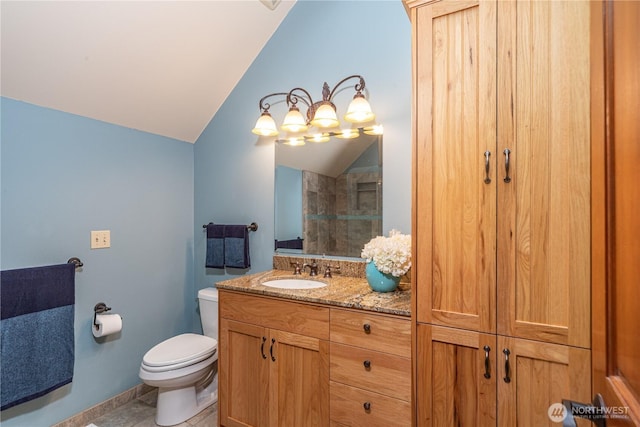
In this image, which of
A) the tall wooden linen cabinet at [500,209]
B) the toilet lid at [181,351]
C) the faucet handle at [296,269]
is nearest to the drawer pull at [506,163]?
the tall wooden linen cabinet at [500,209]

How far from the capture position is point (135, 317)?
2.33 metres

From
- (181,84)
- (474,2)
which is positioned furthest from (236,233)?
(474,2)

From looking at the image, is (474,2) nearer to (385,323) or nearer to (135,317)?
(385,323)

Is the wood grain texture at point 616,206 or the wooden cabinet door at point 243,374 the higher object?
the wood grain texture at point 616,206

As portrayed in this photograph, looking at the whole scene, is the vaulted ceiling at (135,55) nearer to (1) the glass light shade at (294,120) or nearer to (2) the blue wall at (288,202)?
(1) the glass light shade at (294,120)

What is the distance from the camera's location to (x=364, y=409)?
1.42 m

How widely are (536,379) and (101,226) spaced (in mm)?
2442

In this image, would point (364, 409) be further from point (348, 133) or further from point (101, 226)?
point (101, 226)

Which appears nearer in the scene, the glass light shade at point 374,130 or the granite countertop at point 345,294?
the granite countertop at point 345,294

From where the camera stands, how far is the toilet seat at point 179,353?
74.5 inches

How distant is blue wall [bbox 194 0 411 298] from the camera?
1.88 metres

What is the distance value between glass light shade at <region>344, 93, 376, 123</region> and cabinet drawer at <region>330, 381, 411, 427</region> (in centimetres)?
142

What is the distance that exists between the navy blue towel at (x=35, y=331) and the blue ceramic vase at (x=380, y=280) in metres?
1.73

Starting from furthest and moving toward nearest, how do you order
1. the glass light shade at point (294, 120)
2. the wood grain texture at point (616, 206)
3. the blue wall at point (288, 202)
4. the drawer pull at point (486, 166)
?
the blue wall at point (288, 202) → the glass light shade at point (294, 120) → the drawer pull at point (486, 166) → the wood grain texture at point (616, 206)
